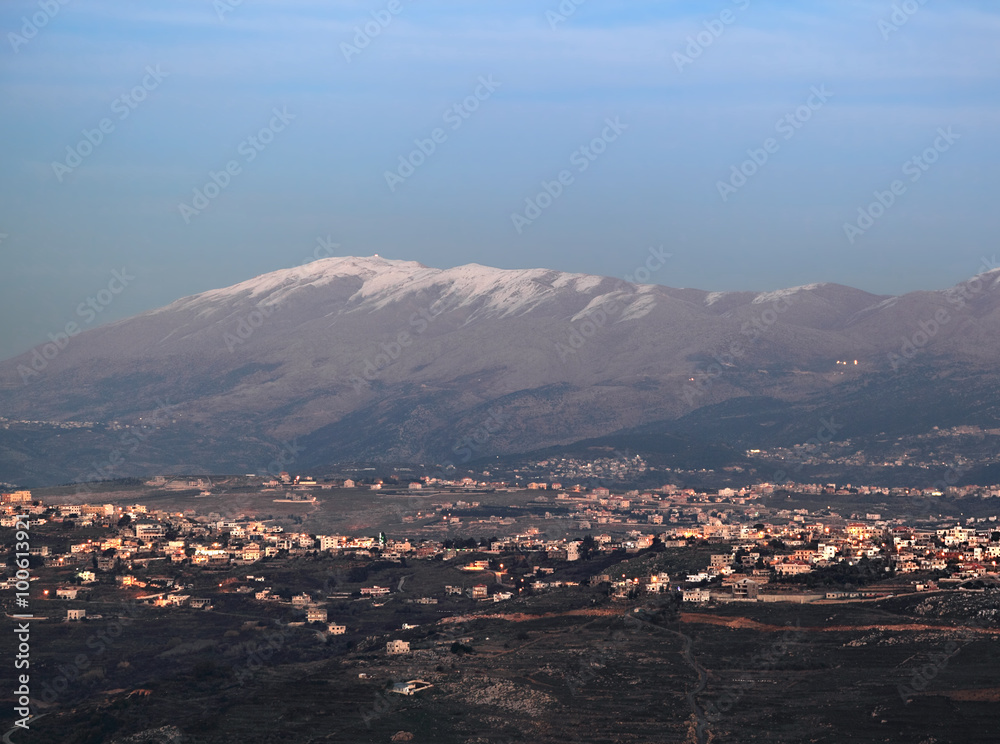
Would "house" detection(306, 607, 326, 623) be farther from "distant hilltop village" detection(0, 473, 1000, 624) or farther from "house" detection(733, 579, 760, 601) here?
"house" detection(733, 579, 760, 601)

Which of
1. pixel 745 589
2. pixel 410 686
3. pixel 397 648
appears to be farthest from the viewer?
pixel 745 589

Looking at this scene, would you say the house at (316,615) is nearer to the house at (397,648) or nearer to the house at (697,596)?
the house at (397,648)

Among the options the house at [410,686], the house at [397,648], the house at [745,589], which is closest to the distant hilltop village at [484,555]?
the house at [745,589]

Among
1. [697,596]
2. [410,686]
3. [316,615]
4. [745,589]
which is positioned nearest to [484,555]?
[316,615]

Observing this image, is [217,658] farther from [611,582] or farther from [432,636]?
[611,582]

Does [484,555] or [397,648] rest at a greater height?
[484,555]

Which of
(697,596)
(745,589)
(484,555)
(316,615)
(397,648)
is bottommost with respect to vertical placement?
(397,648)

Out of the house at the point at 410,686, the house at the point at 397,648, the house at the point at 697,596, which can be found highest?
the house at the point at 697,596

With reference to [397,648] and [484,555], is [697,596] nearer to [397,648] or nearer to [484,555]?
[397,648]
